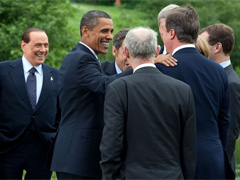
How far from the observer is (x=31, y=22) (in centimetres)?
1511

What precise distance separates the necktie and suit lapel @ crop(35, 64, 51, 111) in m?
0.07

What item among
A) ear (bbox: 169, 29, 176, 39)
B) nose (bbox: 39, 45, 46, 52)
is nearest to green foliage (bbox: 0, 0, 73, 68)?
nose (bbox: 39, 45, 46, 52)

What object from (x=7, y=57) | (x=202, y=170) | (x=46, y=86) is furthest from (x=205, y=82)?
(x=7, y=57)

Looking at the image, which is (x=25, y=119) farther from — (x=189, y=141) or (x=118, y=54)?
(x=189, y=141)

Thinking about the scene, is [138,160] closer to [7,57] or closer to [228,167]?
[228,167]

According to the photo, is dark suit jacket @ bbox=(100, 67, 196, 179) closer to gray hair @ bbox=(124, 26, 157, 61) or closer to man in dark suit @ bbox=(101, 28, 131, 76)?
gray hair @ bbox=(124, 26, 157, 61)

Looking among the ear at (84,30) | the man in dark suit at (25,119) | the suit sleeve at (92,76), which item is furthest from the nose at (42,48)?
the suit sleeve at (92,76)

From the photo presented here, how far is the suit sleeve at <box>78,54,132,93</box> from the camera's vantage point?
14.5 ft

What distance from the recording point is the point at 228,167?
4.38m

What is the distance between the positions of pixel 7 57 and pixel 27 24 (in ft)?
3.77

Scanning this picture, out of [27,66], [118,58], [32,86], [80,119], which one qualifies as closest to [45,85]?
[32,86]

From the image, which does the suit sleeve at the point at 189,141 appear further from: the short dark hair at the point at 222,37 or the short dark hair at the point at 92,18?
the short dark hair at the point at 222,37

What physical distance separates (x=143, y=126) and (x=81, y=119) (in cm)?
94

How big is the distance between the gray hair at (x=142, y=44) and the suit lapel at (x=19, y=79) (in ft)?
7.41
